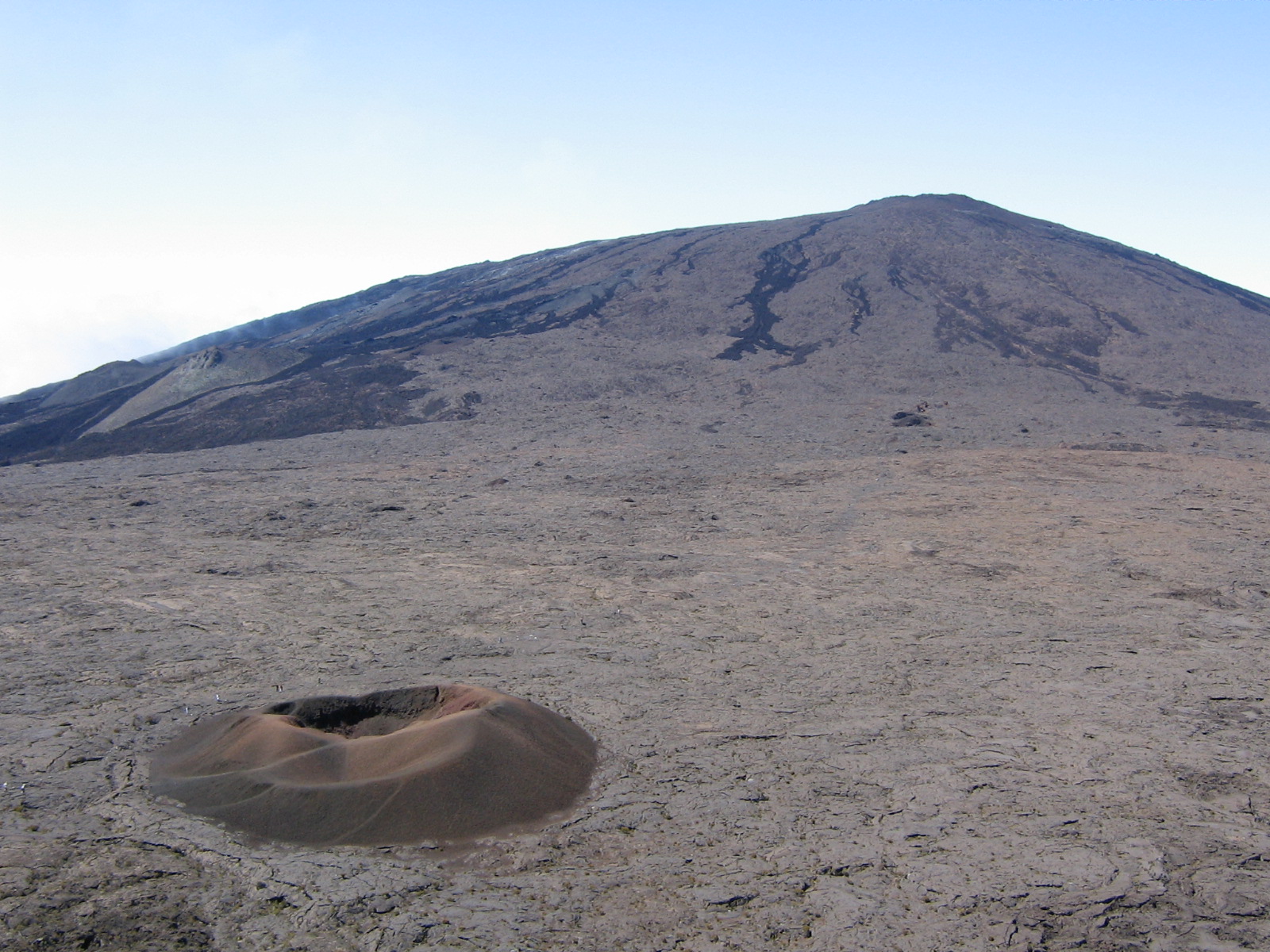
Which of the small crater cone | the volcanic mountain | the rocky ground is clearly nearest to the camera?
the rocky ground

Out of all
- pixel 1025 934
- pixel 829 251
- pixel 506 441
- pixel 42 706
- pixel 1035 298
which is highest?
pixel 829 251

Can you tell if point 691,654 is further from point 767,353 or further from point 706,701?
point 767,353

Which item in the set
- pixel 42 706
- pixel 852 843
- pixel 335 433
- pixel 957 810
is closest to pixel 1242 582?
pixel 957 810

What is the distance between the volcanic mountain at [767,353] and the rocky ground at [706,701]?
25.6 feet

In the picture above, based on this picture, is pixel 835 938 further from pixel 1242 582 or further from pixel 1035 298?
pixel 1035 298

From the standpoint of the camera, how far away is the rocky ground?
3.70m

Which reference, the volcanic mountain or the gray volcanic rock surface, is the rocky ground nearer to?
the gray volcanic rock surface

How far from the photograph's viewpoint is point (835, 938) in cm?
354

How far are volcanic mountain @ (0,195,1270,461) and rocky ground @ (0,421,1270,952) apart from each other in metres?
7.81

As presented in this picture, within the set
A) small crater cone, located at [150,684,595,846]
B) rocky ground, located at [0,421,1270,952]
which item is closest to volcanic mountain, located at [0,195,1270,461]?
rocky ground, located at [0,421,1270,952]

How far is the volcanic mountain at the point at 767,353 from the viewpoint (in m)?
20.8

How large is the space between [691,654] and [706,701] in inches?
37.7

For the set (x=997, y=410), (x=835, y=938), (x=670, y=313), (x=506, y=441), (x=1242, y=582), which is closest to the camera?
(x=835, y=938)

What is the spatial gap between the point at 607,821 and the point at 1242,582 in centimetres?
751
